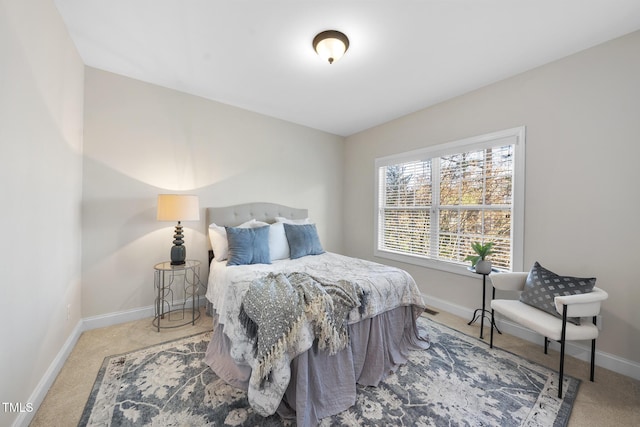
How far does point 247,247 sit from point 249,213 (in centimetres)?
89

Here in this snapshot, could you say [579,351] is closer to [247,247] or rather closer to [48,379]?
[247,247]

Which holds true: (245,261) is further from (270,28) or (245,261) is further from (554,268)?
(554,268)

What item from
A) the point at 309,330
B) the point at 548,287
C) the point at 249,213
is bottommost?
the point at 309,330

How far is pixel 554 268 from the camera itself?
238 cm

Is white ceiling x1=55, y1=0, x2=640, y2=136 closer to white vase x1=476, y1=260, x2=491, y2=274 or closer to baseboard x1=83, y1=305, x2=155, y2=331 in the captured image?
white vase x1=476, y1=260, x2=491, y2=274

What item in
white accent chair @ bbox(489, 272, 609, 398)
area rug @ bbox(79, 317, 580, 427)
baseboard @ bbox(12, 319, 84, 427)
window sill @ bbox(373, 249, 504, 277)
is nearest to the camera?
baseboard @ bbox(12, 319, 84, 427)

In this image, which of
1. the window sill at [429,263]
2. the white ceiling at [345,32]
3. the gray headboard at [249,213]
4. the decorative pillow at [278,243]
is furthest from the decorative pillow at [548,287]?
the gray headboard at [249,213]

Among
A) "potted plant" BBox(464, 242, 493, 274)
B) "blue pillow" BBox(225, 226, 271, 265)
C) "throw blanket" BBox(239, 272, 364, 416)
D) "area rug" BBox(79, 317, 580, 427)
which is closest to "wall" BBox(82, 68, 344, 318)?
"blue pillow" BBox(225, 226, 271, 265)

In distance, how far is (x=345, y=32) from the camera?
204 centimetres

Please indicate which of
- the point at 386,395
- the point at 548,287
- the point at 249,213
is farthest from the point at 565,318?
the point at 249,213

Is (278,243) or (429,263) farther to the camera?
(429,263)

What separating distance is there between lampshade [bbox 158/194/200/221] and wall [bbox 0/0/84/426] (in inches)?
27.2

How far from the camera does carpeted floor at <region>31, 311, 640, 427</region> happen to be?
1.56m

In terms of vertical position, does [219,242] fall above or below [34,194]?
below
